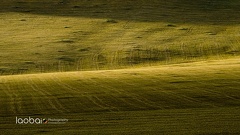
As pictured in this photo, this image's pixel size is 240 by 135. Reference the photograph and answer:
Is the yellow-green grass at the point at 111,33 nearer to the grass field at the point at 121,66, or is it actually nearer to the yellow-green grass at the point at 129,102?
the grass field at the point at 121,66

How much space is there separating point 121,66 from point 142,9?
58.4ft

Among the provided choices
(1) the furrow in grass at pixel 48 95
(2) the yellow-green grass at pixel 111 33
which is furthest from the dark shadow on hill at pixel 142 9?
(1) the furrow in grass at pixel 48 95

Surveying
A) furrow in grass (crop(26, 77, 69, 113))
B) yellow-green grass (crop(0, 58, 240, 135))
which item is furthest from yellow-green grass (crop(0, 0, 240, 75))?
yellow-green grass (crop(0, 58, 240, 135))

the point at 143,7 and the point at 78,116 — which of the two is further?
the point at 143,7

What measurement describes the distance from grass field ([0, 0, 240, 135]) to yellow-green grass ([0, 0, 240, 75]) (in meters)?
0.07

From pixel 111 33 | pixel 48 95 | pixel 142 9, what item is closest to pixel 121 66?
pixel 111 33

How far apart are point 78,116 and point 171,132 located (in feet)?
9.76

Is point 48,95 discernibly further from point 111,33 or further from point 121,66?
point 111,33

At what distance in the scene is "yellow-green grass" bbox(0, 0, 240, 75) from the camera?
30578 mm

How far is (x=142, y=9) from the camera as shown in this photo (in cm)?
4609

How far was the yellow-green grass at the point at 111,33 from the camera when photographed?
100ft

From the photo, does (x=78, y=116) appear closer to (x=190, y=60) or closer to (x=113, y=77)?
(x=113, y=77)

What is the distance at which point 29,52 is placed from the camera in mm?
32594

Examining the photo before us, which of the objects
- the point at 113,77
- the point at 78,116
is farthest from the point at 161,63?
the point at 78,116
